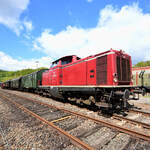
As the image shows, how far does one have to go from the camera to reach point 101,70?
5410 mm

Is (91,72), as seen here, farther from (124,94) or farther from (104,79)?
(124,94)

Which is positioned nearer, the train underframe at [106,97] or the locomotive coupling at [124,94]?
the locomotive coupling at [124,94]

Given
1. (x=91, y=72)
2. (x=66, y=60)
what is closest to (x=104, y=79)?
(x=91, y=72)

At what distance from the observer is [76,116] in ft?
16.6

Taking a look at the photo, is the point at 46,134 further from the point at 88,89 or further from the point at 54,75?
the point at 54,75

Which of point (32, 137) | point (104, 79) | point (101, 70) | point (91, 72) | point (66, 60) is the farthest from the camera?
point (66, 60)

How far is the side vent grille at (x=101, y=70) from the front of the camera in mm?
5212

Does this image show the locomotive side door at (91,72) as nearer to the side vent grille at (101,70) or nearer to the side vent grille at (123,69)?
the side vent grille at (101,70)

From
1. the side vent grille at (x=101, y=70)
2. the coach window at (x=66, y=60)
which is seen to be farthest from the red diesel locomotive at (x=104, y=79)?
the coach window at (x=66, y=60)

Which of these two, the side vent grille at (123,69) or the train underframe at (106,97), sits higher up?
the side vent grille at (123,69)

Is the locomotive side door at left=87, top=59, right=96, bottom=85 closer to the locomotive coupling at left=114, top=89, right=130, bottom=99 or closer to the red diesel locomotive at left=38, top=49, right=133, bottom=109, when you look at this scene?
the red diesel locomotive at left=38, top=49, right=133, bottom=109

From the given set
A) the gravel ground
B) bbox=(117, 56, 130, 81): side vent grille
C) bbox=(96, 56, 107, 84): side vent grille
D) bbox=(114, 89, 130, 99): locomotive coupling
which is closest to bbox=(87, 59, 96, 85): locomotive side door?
bbox=(96, 56, 107, 84): side vent grille

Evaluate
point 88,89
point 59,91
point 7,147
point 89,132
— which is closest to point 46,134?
point 7,147

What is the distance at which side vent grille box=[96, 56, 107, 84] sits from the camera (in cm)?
521
